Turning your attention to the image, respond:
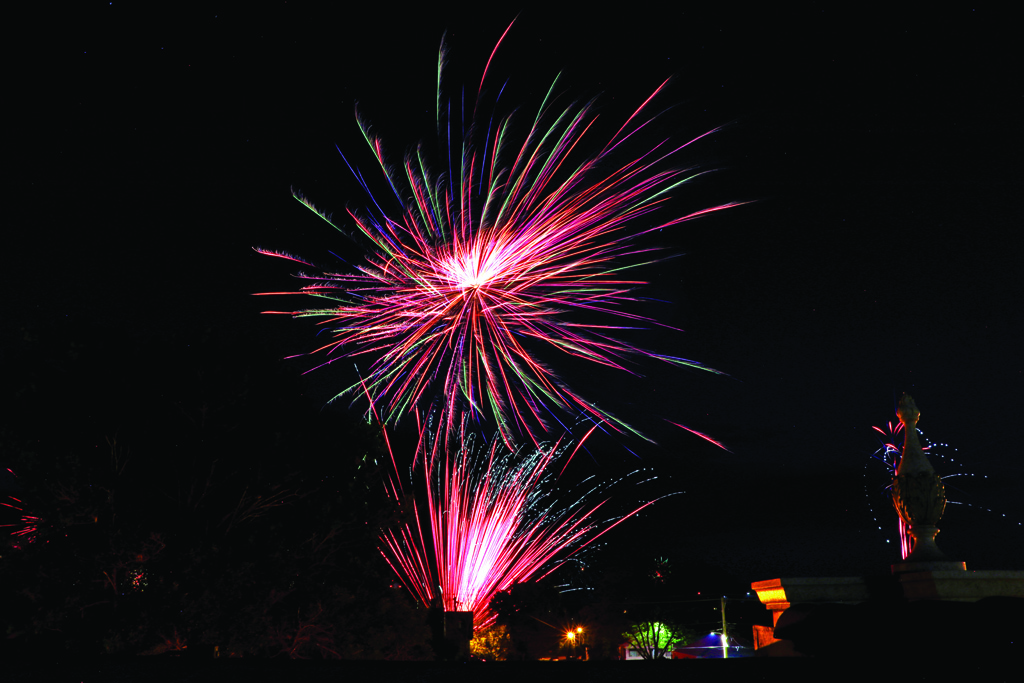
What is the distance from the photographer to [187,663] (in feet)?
14.3

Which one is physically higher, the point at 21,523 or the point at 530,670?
the point at 21,523

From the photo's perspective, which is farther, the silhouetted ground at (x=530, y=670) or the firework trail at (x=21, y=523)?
the firework trail at (x=21, y=523)

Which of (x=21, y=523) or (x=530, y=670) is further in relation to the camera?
(x=21, y=523)

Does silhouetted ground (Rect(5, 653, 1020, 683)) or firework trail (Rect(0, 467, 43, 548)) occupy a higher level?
firework trail (Rect(0, 467, 43, 548))

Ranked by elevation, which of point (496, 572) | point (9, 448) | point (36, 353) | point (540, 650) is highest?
point (36, 353)

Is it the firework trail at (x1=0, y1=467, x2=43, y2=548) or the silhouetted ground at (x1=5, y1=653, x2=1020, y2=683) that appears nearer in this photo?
the silhouetted ground at (x1=5, y1=653, x2=1020, y2=683)

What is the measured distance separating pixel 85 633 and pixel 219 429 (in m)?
5.79

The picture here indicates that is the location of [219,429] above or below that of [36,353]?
below

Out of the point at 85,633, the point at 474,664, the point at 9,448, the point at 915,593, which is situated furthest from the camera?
the point at 9,448

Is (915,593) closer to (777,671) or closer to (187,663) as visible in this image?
(777,671)

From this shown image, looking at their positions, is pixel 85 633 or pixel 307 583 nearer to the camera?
pixel 85 633

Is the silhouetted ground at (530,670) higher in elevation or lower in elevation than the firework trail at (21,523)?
lower

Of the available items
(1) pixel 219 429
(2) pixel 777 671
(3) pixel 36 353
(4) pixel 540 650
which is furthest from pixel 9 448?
(4) pixel 540 650

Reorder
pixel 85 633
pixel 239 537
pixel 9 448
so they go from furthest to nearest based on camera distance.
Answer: pixel 239 537 < pixel 9 448 < pixel 85 633
